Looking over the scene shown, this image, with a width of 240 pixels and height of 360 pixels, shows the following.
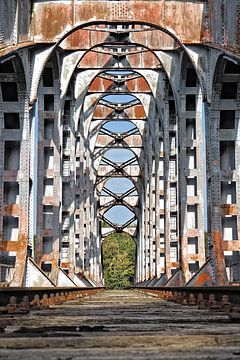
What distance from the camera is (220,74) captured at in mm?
20578

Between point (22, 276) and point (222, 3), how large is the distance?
987 centimetres

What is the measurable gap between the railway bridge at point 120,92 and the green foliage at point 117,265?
77331 millimetres

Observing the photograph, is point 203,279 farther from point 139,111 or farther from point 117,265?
point 117,265

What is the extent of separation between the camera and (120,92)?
4209cm

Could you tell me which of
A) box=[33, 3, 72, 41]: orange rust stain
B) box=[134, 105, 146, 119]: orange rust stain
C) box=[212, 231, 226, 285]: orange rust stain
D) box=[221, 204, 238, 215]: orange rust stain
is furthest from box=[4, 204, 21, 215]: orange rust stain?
box=[134, 105, 146, 119]: orange rust stain

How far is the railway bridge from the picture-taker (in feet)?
66.3

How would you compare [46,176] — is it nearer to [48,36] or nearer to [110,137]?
[48,36]

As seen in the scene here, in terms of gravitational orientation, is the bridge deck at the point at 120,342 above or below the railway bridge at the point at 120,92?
below

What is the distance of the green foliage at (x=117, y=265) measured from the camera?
120 metres

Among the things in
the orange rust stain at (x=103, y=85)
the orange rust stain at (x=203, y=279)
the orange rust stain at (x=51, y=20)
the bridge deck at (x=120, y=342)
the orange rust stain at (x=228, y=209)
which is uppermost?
the orange rust stain at (x=103, y=85)

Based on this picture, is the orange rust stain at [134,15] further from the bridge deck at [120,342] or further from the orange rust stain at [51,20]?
the bridge deck at [120,342]

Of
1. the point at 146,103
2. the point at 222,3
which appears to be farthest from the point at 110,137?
the point at 222,3

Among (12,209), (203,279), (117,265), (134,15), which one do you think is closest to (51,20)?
(134,15)

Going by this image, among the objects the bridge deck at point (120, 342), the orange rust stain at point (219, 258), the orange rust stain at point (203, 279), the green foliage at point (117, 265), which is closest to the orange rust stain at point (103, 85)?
the orange rust stain at point (219, 258)
